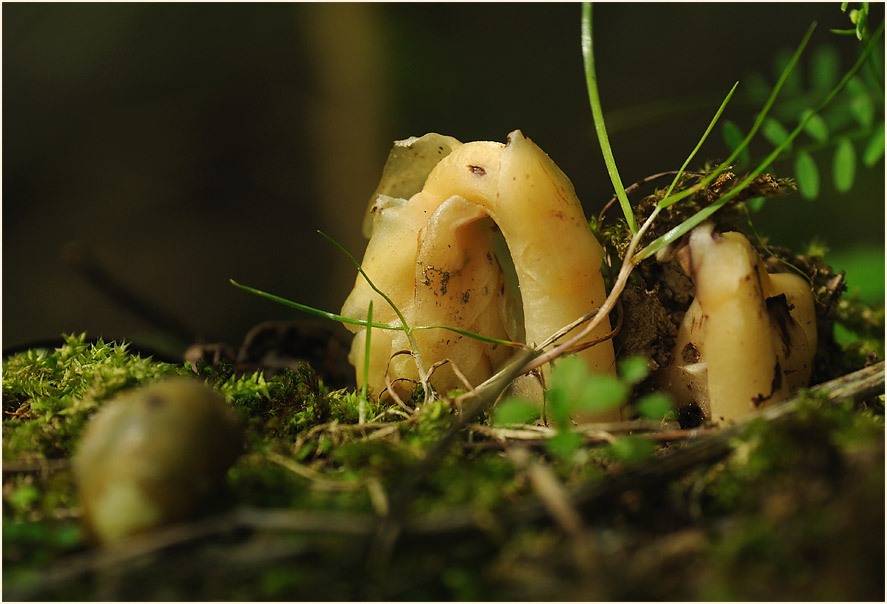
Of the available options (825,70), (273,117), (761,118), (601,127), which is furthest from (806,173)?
(273,117)

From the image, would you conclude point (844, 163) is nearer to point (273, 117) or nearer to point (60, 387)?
point (60, 387)

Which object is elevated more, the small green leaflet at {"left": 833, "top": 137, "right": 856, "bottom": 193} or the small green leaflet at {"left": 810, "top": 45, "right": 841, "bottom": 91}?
the small green leaflet at {"left": 810, "top": 45, "right": 841, "bottom": 91}

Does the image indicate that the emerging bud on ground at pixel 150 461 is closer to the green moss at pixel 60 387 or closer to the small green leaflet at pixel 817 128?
the green moss at pixel 60 387

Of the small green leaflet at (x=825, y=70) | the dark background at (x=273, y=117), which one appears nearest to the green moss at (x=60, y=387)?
the small green leaflet at (x=825, y=70)

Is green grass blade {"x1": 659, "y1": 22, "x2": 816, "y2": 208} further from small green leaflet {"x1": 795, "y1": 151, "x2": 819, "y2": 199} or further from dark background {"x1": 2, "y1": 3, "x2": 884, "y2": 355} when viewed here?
dark background {"x1": 2, "y1": 3, "x2": 884, "y2": 355}

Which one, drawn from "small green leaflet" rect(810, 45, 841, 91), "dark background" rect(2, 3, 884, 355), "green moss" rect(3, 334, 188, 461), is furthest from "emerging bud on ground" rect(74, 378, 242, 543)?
"dark background" rect(2, 3, 884, 355)

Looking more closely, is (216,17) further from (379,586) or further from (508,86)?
(379,586)

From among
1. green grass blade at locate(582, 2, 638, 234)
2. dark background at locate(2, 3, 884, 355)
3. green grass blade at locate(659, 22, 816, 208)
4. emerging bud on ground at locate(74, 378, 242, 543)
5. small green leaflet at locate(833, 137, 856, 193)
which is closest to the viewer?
emerging bud on ground at locate(74, 378, 242, 543)

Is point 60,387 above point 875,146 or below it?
below
